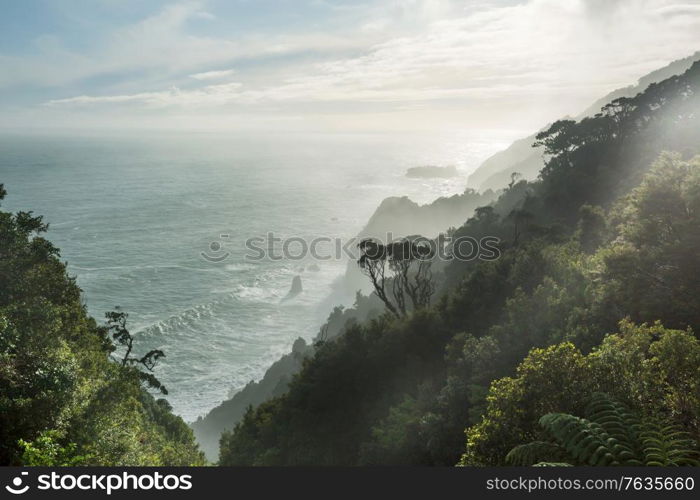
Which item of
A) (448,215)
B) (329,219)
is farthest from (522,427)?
(329,219)

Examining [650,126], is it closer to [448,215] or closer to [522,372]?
[522,372]

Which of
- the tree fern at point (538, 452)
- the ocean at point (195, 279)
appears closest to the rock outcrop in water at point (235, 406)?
the ocean at point (195, 279)

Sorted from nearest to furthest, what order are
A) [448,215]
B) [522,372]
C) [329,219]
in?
[522,372] → [448,215] → [329,219]

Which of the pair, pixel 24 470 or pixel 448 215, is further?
pixel 448 215

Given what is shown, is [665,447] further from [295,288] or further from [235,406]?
[295,288]

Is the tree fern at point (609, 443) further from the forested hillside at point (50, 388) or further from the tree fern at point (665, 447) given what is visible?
the forested hillside at point (50, 388)

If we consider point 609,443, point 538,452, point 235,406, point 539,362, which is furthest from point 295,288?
point 609,443
